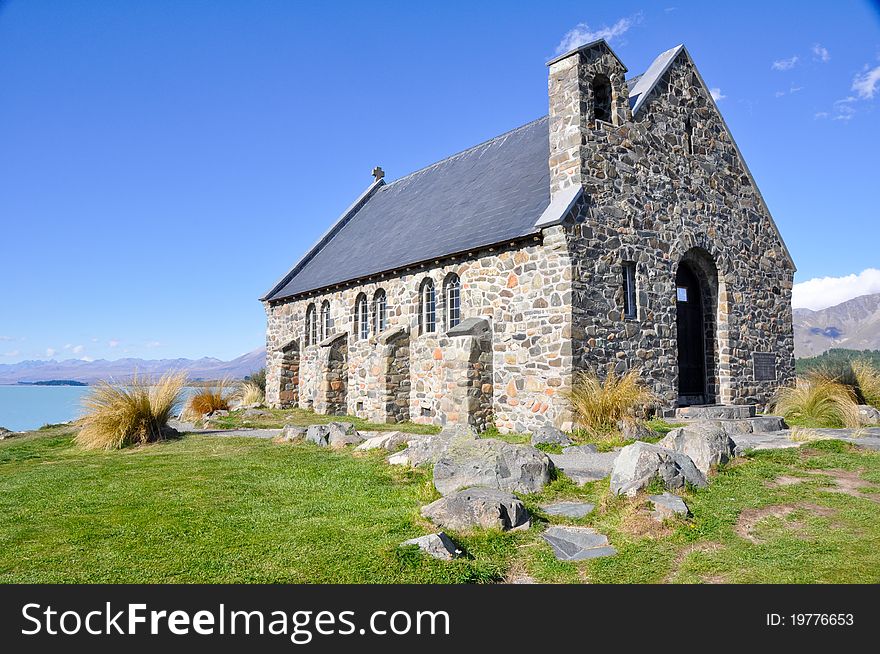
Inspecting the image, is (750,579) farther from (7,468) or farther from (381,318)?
(381,318)

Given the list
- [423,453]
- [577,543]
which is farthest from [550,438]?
[577,543]

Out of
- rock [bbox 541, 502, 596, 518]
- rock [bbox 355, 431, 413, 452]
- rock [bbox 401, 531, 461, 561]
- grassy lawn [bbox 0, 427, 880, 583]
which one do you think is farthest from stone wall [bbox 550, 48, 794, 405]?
rock [bbox 401, 531, 461, 561]

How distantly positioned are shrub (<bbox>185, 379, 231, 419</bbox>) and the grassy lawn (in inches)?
488

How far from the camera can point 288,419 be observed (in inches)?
763

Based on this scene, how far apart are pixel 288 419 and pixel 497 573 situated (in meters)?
15.4

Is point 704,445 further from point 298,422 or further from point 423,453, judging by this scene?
point 298,422

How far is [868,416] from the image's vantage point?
1240 cm

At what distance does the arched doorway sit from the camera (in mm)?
16688

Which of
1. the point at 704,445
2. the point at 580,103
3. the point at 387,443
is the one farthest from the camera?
the point at 580,103

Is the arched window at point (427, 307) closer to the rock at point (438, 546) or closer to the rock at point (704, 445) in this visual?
the rock at point (704, 445)

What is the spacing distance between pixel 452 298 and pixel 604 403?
5835 mm

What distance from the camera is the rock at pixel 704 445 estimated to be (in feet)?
26.5

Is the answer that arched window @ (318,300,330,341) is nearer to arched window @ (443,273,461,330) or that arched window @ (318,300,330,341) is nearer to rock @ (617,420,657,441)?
arched window @ (443,273,461,330)

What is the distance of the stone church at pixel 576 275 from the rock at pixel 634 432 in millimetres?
1761
